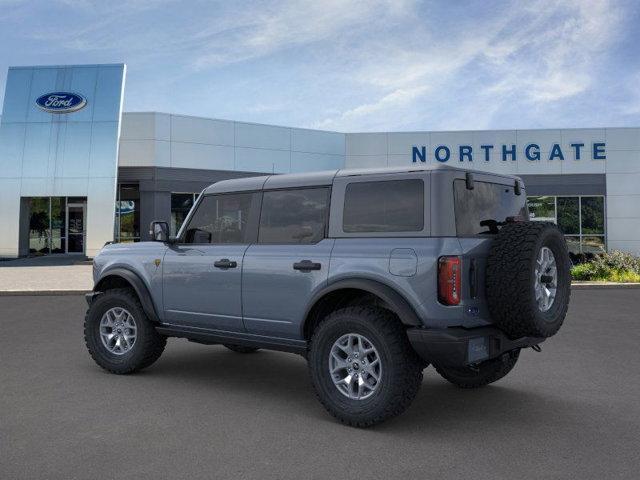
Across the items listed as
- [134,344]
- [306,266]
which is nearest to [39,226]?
[134,344]

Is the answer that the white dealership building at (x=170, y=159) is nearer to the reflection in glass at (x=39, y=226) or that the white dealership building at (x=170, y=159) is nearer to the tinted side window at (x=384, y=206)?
the reflection in glass at (x=39, y=226)

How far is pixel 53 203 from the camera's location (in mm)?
30438

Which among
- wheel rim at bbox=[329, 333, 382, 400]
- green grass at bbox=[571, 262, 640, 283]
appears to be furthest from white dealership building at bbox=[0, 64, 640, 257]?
wheel rim at bbox=[329, 333, 382, 400]

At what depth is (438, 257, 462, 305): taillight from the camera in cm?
468

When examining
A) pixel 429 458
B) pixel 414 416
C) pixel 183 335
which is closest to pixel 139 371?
pixel 183 335

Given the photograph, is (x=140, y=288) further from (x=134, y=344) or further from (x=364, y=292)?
(x=364, y=292)

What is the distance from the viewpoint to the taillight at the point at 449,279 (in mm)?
4680

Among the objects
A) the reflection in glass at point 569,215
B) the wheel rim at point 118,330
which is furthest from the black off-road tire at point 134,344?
the reflection in glass at point 569,215

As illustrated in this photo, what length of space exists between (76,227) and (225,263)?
27.8 metres

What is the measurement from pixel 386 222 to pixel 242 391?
226 centimetres

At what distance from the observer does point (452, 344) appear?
15.3 ft

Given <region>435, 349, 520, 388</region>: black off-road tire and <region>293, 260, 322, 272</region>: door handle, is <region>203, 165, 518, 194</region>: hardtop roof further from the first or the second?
<region>435, 349, 520, 388</region>: black off-road tire

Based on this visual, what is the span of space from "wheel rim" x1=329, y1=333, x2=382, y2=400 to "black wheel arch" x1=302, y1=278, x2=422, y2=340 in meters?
0.36

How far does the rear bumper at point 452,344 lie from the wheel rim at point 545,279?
55 cm
